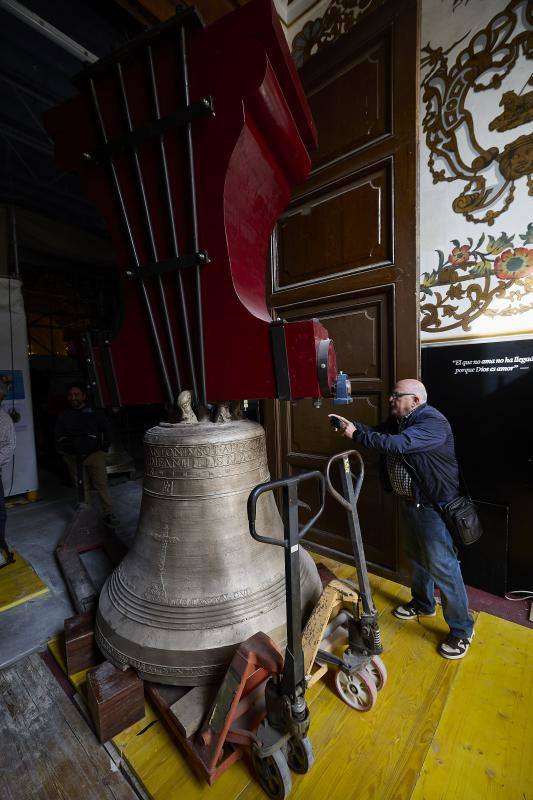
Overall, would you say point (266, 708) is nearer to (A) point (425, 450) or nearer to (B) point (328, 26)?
(A) point (425, 450)

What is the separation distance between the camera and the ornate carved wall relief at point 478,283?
2.40m

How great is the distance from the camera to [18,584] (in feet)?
9.27

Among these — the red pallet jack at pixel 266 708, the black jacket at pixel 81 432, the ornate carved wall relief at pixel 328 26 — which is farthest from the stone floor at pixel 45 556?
Result: the ornate carved wall relief at pixel 328 26

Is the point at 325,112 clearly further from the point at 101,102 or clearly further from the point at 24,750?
the point at 24,750

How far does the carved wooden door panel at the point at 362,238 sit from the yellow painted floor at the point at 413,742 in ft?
2.83

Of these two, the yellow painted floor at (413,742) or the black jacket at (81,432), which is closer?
the yellow painted floor at (413,742)

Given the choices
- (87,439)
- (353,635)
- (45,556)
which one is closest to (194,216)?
(353,635)

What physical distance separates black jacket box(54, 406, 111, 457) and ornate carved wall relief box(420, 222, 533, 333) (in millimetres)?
4214

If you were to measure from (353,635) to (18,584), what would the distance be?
2731mm

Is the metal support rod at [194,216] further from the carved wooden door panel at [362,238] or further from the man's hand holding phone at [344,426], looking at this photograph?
the carved wooden door panel at [362,238]

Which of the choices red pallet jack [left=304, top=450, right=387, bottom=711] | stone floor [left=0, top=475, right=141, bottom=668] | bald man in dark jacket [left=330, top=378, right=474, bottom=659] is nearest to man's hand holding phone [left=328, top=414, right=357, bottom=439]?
bald man in dark jacket [left=330, top=378, right=474, bottom=659]

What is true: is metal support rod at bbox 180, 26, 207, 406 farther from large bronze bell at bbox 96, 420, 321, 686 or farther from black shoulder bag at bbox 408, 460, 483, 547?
A: black shoulder bag at bbox 408, 460, 483, 547

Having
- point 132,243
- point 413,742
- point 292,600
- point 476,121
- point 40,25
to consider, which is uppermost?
point 40,25

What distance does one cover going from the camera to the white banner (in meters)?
5.10
